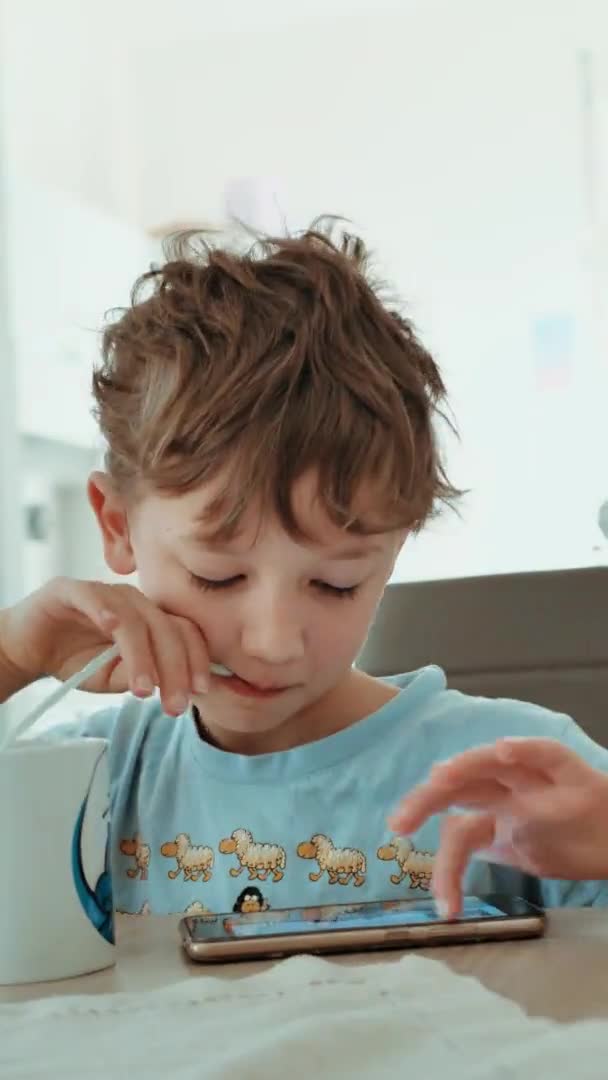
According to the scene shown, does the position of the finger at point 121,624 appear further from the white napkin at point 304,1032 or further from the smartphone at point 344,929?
the white napkin at point 304,1032

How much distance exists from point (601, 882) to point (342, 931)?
0.29 metres

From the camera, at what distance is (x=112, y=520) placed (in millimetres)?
1024

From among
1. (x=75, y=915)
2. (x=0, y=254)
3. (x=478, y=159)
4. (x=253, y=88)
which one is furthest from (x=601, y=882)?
(x=253, y=88)

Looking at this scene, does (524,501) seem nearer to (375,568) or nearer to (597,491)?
(597,491)

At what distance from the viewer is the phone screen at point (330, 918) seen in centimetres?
62

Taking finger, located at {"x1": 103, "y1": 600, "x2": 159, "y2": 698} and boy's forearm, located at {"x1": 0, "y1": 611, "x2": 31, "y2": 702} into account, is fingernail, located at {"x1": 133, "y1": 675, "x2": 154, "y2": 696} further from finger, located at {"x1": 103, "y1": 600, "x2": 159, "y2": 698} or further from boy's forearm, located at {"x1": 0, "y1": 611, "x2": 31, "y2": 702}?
boy's forearm, located at {"x1": 0, "y1": 611, "x2": 31, "y2": 702}

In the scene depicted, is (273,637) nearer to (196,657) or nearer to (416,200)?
(196,657)

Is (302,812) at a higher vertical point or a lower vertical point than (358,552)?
lower

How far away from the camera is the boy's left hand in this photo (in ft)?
2.10

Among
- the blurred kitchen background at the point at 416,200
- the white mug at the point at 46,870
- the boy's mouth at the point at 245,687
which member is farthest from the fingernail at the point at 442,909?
the blurred kitchen background at the point at 416,200

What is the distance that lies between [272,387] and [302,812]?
306mm

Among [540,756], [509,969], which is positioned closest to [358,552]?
[540,756]

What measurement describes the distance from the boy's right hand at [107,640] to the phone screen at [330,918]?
0.15 meters

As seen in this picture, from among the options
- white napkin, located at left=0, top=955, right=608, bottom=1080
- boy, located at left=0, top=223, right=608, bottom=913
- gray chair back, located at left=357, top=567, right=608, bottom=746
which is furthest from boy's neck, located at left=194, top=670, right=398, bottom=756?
white napkin, located at left=0, top=955, right=608, bottom=1080
